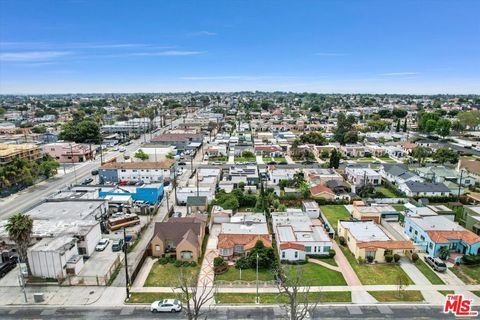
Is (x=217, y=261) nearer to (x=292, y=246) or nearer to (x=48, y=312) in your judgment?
(x=292, y=246)

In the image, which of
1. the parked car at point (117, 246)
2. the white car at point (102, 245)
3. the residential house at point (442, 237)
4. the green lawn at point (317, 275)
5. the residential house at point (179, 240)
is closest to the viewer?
A: the green lawn at point (317, 275)

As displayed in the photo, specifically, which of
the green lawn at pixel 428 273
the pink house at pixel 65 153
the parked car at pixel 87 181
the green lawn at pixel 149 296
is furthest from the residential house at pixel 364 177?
the pink house at pixel 65 153

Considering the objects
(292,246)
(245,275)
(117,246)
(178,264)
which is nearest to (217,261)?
(245,275)

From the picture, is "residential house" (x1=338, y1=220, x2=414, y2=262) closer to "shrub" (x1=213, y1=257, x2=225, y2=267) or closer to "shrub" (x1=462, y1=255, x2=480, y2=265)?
"shrub" (x1=462, y1=255, x2=480, y2=265)

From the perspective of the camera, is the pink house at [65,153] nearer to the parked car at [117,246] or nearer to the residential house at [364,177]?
the parked car at [117,246]

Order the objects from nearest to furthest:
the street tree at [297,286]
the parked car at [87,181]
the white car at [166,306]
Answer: the street tree at [297,286], the white car at [166,306], the parked car at [87,181]

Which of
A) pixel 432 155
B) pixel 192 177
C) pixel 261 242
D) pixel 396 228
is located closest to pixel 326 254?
pixel 261 242

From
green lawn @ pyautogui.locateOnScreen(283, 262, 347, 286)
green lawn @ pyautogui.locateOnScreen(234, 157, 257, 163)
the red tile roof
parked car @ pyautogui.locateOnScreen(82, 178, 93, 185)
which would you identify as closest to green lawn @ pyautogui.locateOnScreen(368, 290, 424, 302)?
green lawn @ pyautogui.locateOnScreen(283, 262, 347, 286)
